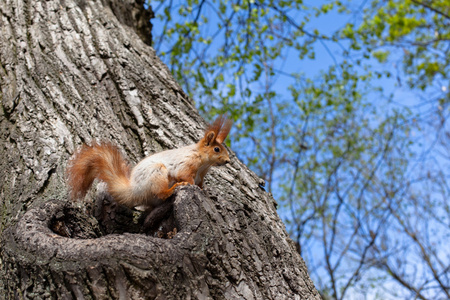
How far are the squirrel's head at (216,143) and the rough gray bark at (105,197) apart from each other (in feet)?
0.35

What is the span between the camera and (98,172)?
6.70ft

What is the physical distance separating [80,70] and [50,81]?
223mm

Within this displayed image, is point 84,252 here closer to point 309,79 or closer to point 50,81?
point 50,81

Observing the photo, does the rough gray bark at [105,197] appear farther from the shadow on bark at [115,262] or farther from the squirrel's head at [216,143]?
the squirrel's head at [216,143]

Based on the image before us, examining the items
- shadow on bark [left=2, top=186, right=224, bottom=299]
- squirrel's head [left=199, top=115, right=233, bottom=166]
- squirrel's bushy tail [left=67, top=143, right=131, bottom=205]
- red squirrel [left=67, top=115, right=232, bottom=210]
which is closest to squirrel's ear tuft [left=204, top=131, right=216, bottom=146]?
squirrel's head [left=199, top=115, right=233, bottom=166]

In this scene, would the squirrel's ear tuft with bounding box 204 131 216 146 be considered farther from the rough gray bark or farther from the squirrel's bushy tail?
the squirrel's bushy tail

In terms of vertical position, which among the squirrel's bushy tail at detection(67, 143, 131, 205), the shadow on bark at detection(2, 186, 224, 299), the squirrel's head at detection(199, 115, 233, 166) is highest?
the squirrel's head at detection(199, 115, 233, 166)

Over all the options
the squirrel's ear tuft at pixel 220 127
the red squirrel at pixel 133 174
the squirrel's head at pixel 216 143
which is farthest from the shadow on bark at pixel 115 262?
the squirrel's ear tuft at pixel 220 127

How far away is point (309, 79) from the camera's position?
21.6 ft

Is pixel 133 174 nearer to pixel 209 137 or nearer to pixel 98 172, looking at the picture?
pixel 98 172

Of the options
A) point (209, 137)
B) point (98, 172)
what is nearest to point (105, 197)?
point (98, 172)

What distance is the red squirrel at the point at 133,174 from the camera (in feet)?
6.50

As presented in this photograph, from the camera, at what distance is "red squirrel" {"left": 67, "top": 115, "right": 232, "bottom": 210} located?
1980 millimetres

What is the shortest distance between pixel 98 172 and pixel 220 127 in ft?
2.47
